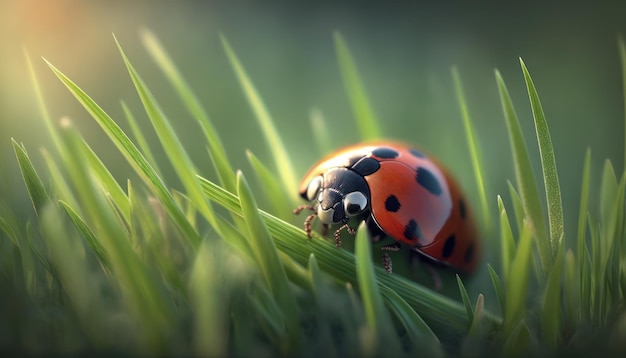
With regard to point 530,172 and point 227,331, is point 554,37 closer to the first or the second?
point 530,172

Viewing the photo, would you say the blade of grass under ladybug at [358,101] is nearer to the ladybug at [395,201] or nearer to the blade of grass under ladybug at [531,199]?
the ladybug at [395,201]

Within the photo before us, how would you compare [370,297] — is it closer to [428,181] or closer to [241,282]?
[241,282]

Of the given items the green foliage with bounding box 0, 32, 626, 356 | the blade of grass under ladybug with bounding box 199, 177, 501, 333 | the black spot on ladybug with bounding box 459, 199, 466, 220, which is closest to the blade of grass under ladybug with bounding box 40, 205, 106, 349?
the green foliage with bounding box 0, 32, 626, 356

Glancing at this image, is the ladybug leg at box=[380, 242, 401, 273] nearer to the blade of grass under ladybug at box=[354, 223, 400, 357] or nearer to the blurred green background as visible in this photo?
the blade of grass under ladybug at box=[354, 223, 400, 357]

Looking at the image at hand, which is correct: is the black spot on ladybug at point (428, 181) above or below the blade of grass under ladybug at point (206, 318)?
above

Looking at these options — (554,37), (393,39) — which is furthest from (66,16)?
(554,37)

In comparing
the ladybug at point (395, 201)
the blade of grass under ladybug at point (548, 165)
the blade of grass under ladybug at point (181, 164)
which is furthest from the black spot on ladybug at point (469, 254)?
the blade of grass under ladybug at point (181, 164)

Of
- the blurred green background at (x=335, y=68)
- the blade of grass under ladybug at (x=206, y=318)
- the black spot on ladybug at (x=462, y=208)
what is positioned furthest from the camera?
the blurred green background at (x=335, y=68)
